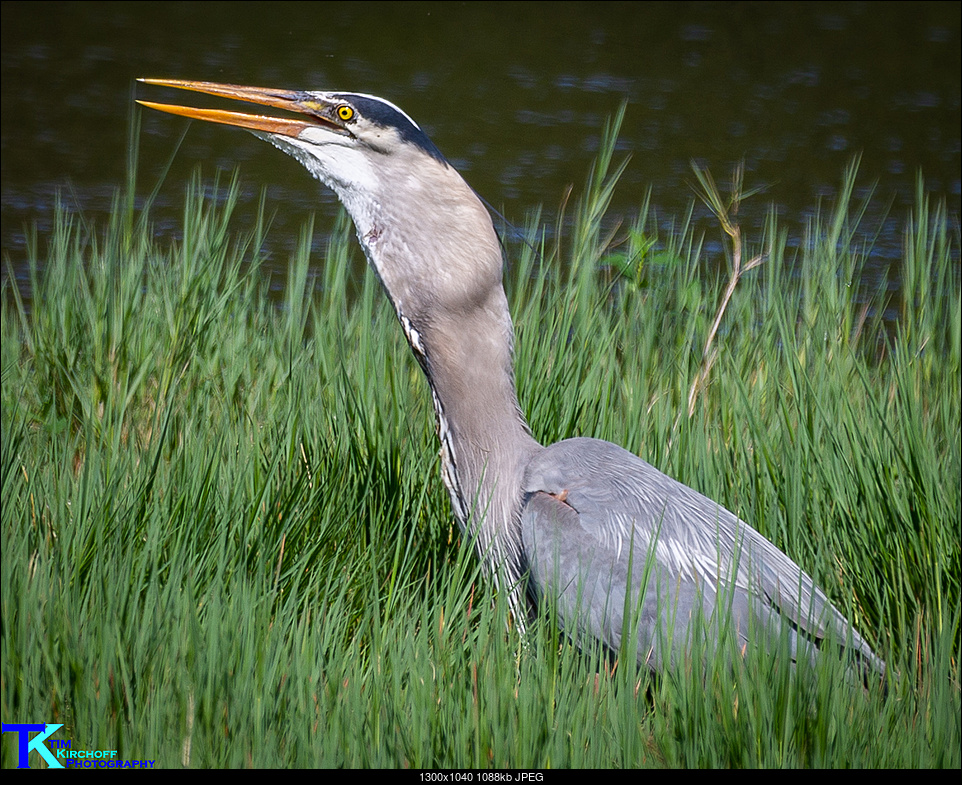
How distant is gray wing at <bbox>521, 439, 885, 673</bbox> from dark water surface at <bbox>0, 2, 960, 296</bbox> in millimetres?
3785

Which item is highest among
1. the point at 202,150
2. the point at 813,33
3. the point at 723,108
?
the point at 813,33

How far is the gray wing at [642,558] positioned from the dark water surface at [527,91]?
3785mm

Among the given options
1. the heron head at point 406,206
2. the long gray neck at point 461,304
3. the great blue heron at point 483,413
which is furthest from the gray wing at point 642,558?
the heron head at point 406,206

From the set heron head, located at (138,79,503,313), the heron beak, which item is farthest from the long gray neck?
the heron beak

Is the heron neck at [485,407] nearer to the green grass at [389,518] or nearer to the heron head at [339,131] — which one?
the green grass at [389,518]

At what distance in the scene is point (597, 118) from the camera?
9516mm

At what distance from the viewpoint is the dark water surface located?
785 centimetres

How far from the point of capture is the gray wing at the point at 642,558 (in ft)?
7.80

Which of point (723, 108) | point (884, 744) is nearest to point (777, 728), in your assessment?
point (884, 744)

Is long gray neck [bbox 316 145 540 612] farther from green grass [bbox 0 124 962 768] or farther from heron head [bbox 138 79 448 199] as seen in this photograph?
green grass [bbox 0 124 962 768]

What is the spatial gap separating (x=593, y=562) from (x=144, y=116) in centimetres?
792

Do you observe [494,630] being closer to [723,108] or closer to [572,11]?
[723,108]

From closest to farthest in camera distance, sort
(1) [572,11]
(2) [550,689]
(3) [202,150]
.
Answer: (2) [550,689] < (3) [202,150] < (1) [572,11]

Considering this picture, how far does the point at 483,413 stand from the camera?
2715 millimetres
